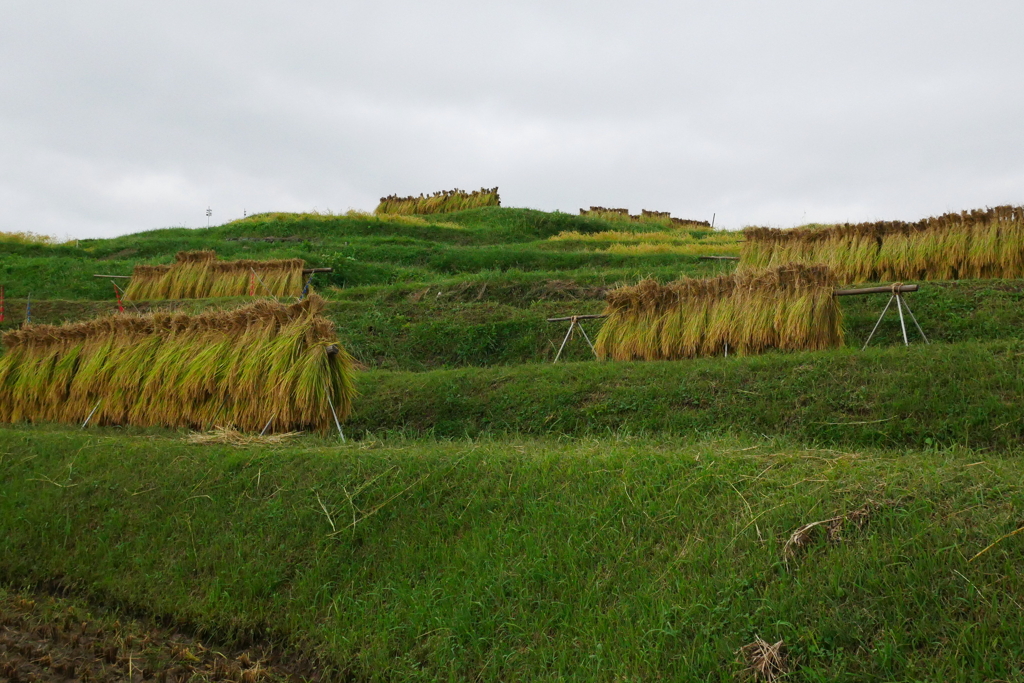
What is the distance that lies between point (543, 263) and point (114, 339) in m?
11.8

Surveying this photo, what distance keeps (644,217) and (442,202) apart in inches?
397

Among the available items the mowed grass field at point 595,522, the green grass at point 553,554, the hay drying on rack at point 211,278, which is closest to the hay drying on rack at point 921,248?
the mowed grass field at point 595,522

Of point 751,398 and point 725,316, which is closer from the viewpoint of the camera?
point 751,398

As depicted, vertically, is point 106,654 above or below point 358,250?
below

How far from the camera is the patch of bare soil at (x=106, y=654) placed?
5383 millimetres

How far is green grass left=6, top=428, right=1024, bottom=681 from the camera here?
428 centimetres

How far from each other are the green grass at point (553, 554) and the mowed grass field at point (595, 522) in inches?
0.8

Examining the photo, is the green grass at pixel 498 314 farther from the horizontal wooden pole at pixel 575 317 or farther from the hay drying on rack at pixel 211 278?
the hay drying on rack at pixel 211 278

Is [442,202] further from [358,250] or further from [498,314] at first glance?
[498,314]

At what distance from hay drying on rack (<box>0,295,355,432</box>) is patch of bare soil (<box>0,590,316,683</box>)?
390cm

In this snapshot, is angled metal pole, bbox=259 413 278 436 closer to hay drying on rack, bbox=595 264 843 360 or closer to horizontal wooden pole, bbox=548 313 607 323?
hay drying on rack, bbox=595 264 843 360

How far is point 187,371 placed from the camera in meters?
11.0

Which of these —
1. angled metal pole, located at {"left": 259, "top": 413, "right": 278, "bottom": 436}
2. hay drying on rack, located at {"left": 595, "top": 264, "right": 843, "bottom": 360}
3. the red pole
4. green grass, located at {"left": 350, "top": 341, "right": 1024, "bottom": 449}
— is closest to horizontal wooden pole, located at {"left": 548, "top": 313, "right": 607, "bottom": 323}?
hay drying on rack, located at {"left": 595, "top": 264, "right": 843, "bottom": 360}

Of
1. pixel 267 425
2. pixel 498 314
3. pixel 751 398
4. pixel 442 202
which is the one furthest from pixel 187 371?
pixel 442 202
